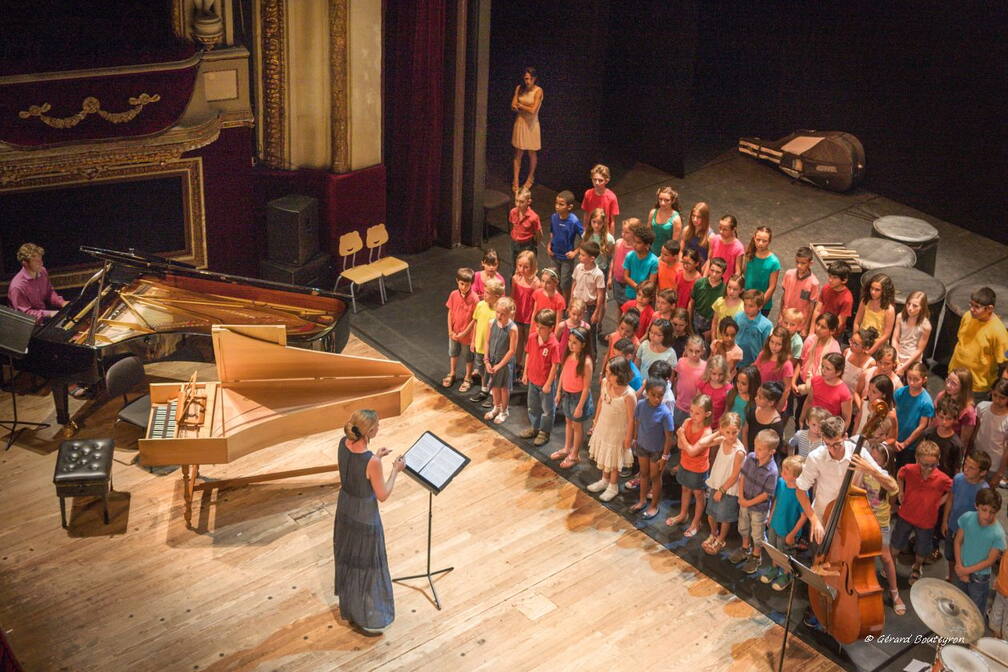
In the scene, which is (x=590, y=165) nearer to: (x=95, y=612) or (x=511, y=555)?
(x=511, y=555)

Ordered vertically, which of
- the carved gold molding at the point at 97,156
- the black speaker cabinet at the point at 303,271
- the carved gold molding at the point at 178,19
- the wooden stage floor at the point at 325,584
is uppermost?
the carved gold molding at the point at 178,19

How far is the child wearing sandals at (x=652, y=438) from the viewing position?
23.9 feet

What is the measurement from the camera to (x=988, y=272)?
10875 millimetres

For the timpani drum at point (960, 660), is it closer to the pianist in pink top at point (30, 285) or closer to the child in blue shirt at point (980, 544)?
the child in blue shirt at point (980, 544)

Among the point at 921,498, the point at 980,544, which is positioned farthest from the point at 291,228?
the point at 980,544

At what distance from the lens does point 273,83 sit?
9.88 meters

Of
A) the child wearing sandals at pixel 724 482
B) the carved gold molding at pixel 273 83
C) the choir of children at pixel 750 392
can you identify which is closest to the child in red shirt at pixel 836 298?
the choir of children at pixel 750 392

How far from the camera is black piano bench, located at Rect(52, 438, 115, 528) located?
7.22 m

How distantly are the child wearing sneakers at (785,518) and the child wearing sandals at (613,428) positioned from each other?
1038mm

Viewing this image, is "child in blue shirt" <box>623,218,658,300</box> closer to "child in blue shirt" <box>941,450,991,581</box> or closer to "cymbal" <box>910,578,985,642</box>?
"child in blue shirt" <box>941,450,991,581</box>

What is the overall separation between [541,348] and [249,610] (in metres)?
2.55

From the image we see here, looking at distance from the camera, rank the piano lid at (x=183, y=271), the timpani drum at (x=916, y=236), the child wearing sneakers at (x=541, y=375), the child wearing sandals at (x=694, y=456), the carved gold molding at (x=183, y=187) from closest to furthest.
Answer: the child wearing sandals at (x=694, y=456), the child wearing sneakers at (x=541, y=375), the piano lid at (x=183, y=271), the carved gold molding at (x=183, y=187), the timpani drum at (x=916, y=236)

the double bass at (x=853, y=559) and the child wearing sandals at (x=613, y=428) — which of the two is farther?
the child wearing sandals at (x=613, y=428)

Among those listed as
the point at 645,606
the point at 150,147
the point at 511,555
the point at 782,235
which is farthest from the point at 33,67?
the point at 782,235
